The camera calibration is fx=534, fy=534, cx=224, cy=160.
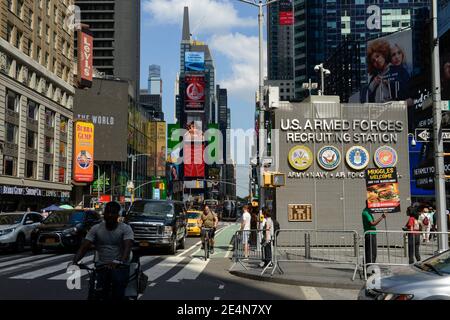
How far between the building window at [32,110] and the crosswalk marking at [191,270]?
144 feet

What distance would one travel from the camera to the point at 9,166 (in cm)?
5175

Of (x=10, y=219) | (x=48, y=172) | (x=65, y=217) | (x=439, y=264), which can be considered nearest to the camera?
(x=439, y=264)

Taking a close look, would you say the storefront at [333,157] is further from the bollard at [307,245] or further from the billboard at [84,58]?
the billboard at [84,58]

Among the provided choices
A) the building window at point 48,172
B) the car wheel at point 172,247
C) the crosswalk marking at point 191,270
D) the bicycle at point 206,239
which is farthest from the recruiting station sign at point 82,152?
the crosswalk marking at point 191,270

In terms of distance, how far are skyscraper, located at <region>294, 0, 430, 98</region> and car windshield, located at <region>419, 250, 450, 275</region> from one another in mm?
115807

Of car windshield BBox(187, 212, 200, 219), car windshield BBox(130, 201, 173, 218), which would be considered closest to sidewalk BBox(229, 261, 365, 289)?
car windshield BBox(130, 201, 173, 218)

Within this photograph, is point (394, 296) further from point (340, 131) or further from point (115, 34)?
point (115, 34)

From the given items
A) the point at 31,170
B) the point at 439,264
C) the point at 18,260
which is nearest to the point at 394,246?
the point at 439,264

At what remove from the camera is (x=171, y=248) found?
19.9 m

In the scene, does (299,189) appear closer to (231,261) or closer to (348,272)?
(231,261)

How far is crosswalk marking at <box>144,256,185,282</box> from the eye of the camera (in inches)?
544

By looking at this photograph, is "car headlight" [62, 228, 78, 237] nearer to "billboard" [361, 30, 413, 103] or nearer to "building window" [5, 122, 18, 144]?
"building window" [5, 122, 18, 144]

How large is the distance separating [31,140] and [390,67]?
51.0 metres

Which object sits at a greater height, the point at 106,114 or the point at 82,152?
the point at 106,114
